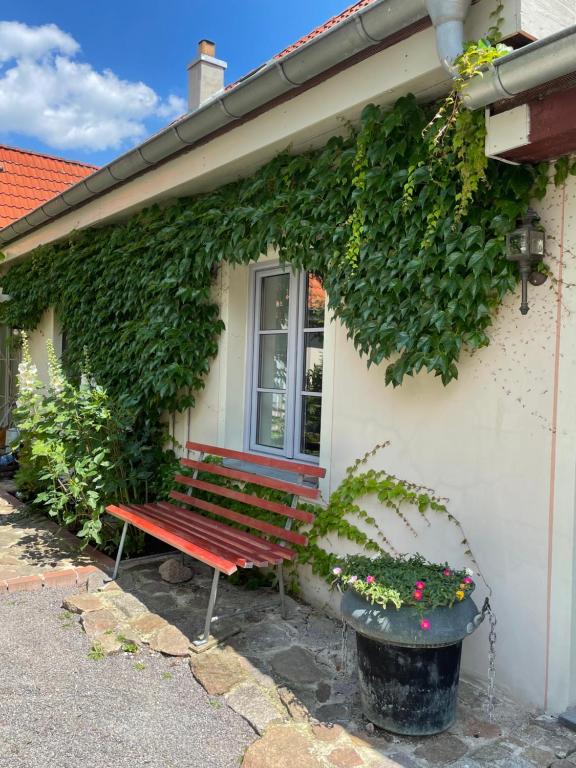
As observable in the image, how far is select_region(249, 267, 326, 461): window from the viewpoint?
4477 millimetres

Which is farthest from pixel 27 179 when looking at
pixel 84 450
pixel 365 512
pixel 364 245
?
pixel 365 512

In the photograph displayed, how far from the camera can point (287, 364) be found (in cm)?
465

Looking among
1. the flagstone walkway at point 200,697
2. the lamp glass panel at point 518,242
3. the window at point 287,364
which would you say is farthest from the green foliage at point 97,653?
the lamp glass panel at point 518,242

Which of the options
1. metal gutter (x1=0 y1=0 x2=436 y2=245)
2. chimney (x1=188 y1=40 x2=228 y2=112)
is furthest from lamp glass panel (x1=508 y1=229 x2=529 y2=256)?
chimney (x1=188 y1=40 x2=228 y2=112)

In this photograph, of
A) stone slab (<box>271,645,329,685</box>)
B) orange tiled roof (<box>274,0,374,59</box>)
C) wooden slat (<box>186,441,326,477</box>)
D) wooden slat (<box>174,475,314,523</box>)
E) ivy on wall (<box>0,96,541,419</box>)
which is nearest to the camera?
ivy on wall (<box>0,96,541,419</box>)

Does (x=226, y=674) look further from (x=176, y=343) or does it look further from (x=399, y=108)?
(x=399, y=108)

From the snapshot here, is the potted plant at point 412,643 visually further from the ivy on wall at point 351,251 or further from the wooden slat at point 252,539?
the ivy on wall at point 351,251

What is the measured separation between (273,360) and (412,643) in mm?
2887

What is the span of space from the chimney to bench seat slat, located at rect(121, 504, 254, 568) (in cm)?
570

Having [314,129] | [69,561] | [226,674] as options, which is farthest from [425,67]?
[69,561]

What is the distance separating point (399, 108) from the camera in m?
3.18

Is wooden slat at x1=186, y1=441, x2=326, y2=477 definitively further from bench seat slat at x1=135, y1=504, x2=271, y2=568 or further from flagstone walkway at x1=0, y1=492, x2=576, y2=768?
flagstone walkway at x1=0, y1=492, x2=576, y2=768

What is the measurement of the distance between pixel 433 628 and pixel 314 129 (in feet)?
9.85

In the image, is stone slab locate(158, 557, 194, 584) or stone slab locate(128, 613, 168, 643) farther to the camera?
stone slab locate(158, 557, 194, 584)
